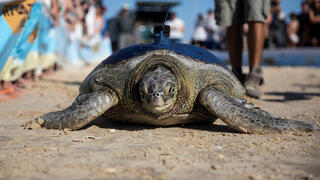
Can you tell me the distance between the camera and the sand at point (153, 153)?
5.79ft

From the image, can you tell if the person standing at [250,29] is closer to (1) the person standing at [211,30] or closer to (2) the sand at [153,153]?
(2) the sand at [153,153]

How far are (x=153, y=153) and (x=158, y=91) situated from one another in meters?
0.57

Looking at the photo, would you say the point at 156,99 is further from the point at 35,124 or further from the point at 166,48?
the point at 35,124

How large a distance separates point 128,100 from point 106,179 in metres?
1.21

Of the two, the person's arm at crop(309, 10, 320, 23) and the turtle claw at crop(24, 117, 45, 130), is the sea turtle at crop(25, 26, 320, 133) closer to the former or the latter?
the turtle claw at crop(24, 117, 45, 130)

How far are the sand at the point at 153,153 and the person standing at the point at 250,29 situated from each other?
1317mm

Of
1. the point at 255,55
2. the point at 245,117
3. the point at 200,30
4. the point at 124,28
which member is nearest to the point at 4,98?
the point at 245,117

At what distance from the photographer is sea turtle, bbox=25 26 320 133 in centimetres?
262

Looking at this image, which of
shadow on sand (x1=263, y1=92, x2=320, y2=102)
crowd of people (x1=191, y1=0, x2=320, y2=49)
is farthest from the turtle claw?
crowd of people (x1=191, y1=0, x2=320, y2=49)

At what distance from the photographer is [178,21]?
40.4 ft

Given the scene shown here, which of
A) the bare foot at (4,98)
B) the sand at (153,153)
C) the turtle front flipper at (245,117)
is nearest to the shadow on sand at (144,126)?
the sand at (153,153)

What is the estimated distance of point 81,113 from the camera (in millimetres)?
2695

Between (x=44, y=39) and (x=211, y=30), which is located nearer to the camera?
(x=44, y=39)

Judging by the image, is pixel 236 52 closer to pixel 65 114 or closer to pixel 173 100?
pixel 173 100
